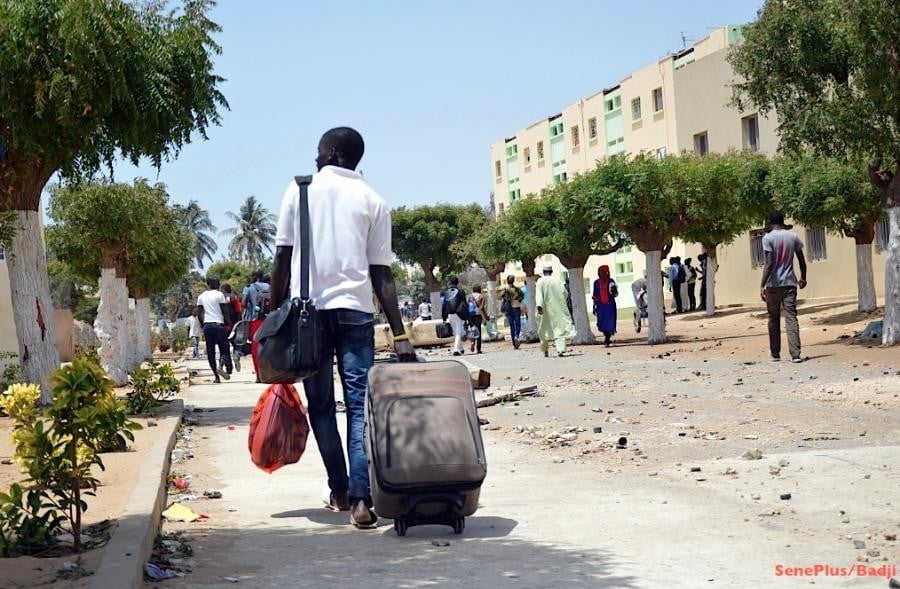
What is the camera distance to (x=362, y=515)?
21.2ft

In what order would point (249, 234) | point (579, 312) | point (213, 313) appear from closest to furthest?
point (213, 313)
point (579, 312)
point (249, 234)

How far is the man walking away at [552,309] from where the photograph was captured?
24.7 metres

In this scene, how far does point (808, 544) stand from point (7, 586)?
341 cm

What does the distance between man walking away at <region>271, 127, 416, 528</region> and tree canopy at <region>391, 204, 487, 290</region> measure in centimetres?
6348

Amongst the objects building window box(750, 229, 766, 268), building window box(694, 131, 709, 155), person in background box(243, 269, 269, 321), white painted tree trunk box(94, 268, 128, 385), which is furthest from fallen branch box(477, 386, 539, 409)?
building window box(694, 131, 709, 155)

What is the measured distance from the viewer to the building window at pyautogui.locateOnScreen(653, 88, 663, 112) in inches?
2196

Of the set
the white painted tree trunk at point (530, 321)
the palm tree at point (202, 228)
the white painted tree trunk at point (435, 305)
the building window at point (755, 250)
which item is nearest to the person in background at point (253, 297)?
the white painted tree trunk at point (530, 321)

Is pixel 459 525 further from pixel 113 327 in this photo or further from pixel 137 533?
pixel 113 327

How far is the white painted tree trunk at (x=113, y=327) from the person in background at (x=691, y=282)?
25.0 meters

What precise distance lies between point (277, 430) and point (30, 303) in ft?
28.8

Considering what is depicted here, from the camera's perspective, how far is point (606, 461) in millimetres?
9211

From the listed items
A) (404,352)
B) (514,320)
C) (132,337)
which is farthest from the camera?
(514,320)

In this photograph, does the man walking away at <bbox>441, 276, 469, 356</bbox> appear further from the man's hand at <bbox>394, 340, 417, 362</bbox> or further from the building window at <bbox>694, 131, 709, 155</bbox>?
the building window at <bbox>694, 131, 709, 155</bbox>

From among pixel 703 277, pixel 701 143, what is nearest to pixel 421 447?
pixel 703 277
